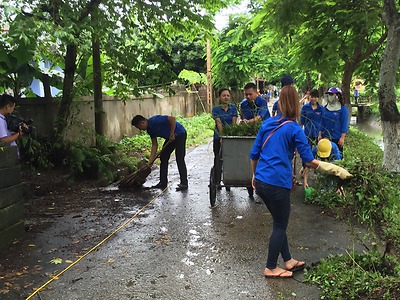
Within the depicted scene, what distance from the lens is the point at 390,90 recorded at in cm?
704

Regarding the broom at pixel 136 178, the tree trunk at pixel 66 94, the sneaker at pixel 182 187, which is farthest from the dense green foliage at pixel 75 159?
the sneaker at pixel 182 187

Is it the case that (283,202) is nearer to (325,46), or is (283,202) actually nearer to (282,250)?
(282,250)

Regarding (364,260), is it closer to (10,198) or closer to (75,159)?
(10,198)

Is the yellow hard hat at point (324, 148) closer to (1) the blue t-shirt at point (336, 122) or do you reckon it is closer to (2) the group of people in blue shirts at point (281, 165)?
(2) the group of people in blue shirts at point (281, 165)

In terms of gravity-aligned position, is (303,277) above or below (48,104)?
below

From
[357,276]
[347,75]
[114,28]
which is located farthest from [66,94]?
[347,75]

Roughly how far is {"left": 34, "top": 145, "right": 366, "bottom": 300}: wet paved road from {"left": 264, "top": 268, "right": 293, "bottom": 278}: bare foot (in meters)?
0.06

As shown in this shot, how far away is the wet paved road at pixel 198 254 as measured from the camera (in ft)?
12.0

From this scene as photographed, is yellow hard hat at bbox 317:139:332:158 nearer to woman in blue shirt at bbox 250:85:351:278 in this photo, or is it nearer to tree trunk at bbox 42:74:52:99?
woman in blue shirt at bbox 250:85:351:278

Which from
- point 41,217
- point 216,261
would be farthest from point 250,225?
point 41,217

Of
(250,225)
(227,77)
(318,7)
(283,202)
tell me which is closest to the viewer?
(283,202)

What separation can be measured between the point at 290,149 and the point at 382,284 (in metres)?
1.36

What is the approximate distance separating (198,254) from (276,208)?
119 centimetres

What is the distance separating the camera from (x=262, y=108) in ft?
21.8
